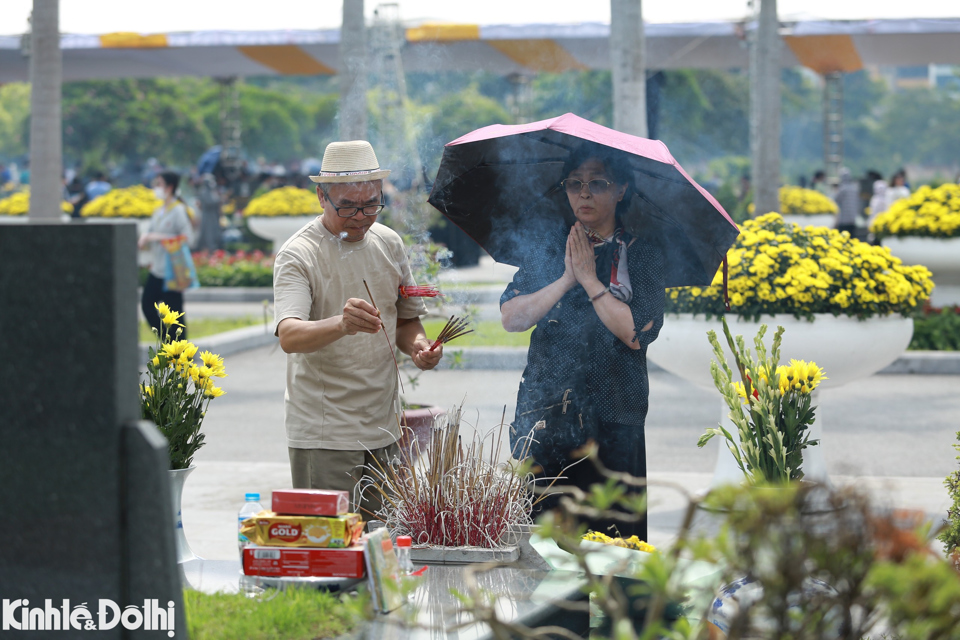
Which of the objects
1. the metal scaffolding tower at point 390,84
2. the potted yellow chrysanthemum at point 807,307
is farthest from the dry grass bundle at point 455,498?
the metal scaffolding tower at point 390,84

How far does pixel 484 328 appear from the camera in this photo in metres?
10.8

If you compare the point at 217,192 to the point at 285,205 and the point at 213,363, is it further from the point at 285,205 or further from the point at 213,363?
the point at 213,363

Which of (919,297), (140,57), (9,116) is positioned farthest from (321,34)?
(9,116)

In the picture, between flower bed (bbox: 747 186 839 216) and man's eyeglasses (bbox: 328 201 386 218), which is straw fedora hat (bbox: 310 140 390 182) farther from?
flower bed (bbox: 747 186 839 216)

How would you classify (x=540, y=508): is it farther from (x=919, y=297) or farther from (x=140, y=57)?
(x=140, y=57)

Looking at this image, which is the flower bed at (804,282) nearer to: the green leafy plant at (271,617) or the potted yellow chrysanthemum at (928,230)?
the green leafy plant at (271,617)

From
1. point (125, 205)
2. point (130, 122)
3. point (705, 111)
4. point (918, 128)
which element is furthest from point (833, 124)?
point (918, 128)

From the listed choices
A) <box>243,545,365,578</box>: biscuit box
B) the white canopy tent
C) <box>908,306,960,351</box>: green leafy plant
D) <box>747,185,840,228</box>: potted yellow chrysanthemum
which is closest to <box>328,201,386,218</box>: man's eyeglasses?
<box>243,545,365,578</box>: biscuit box

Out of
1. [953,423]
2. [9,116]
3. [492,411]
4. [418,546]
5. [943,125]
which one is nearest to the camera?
[418,546]

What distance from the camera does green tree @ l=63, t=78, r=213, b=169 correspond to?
47.3 metres

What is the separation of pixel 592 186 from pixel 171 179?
22.0 ft

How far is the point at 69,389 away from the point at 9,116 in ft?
208

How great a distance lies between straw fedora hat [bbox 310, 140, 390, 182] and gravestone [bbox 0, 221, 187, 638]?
4.52ft

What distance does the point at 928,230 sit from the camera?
37.8 feet
